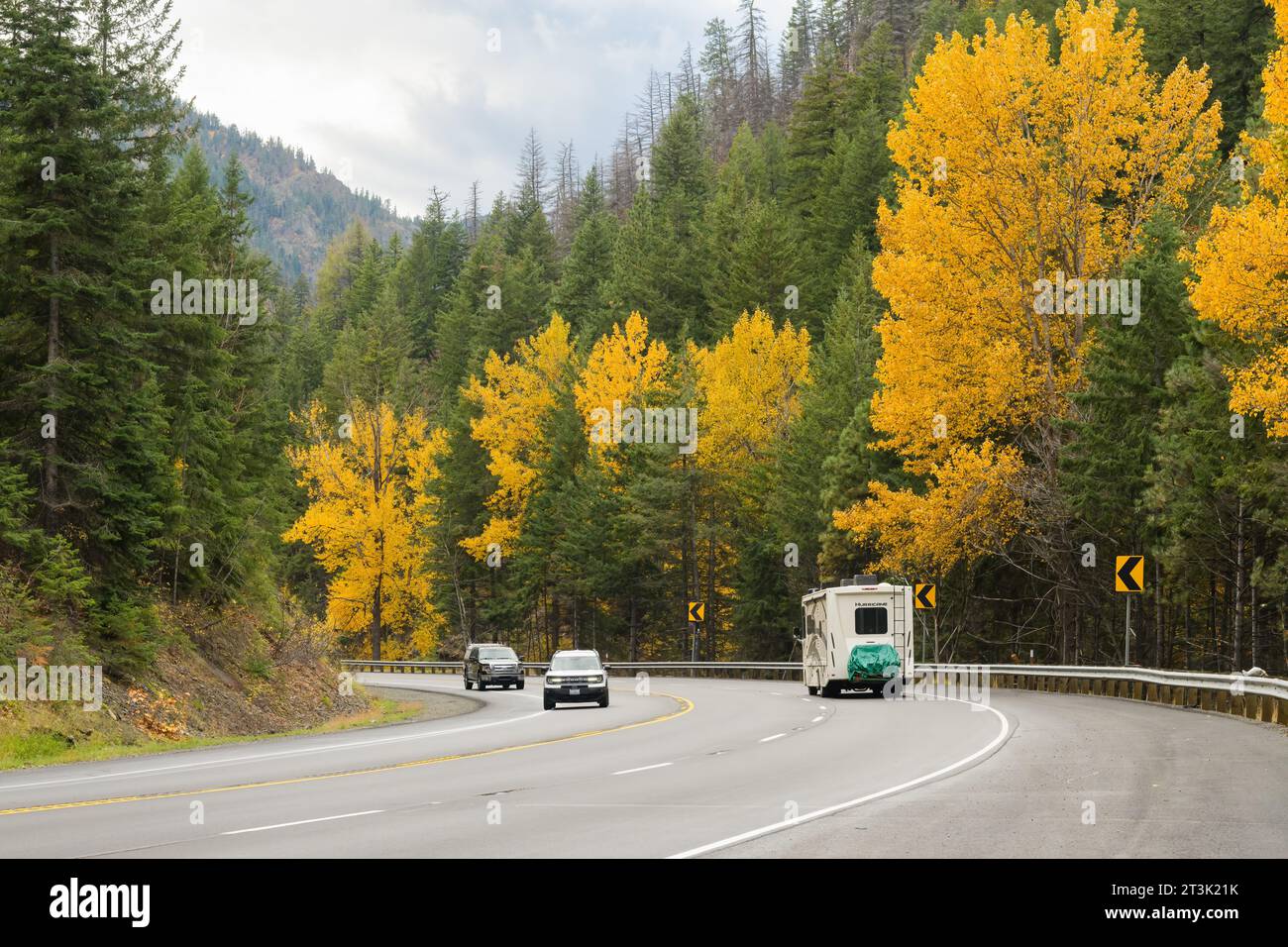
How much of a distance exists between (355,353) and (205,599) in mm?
62643

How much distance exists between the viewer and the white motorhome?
121 ft

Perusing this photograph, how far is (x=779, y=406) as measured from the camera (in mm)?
67500

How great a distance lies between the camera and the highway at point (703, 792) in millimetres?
11359

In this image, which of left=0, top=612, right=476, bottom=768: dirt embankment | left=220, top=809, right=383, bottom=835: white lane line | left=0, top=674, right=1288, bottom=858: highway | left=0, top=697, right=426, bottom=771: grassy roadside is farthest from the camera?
left=0, top=612, right=476, bottom=768: dirt embankment

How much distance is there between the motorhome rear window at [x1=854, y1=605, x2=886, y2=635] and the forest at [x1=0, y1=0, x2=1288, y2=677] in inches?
137

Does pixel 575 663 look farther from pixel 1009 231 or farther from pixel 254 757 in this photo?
pixel 1009 231

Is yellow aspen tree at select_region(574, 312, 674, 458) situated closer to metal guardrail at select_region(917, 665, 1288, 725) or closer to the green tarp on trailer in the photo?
metal guardrail at select_region(917, 665, 1288, 725)

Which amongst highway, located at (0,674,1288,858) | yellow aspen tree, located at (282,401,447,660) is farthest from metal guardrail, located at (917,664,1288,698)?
yellow aspen tree, located at (282,401,447,660)

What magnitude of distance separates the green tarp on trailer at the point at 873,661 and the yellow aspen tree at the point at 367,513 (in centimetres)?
3987

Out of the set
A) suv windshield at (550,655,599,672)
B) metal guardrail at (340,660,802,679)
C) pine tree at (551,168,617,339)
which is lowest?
metal guardrail at (340,660,802,679)

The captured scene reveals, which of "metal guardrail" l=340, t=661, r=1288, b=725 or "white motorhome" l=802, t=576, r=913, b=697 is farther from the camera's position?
"white motorhome" l=802, t=576, r=913, b=697

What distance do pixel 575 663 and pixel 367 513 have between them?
39108 mm
